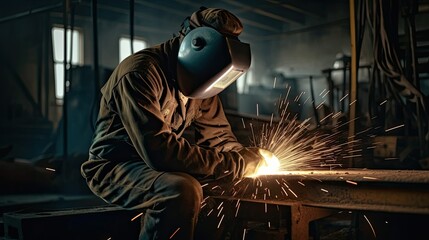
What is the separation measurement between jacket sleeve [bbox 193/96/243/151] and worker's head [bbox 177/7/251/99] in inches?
17.0

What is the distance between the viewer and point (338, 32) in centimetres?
1478

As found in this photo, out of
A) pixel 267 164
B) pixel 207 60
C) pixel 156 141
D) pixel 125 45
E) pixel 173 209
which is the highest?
pixel 125 45

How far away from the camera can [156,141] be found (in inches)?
90.5

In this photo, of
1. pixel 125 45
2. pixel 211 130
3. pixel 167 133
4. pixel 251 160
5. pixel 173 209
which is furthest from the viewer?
pixel 125 45

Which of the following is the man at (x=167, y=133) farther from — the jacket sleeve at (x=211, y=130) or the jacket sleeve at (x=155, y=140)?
the jacket sleeve at (x=211, y=130)

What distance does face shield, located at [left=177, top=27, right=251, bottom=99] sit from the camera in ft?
8.19

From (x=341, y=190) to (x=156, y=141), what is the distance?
2.69 feet

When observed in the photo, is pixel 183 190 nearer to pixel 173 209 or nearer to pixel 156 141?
pixel 173 209

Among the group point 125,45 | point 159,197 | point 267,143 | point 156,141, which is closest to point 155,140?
point 156,141

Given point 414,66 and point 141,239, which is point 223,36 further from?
point 414,66

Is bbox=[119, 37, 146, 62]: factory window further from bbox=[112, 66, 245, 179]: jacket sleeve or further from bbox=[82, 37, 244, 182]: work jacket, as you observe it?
bbox=[112, 66, 245, 179]: jacket sleeve

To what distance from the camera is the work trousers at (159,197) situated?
223 cm

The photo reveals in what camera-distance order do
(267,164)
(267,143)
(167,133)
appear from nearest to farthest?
1. (167,133)
2. (267,164)
3. (267,143)

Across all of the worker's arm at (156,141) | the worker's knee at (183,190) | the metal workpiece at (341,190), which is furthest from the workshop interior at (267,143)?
the worker's knee at (183,190)
